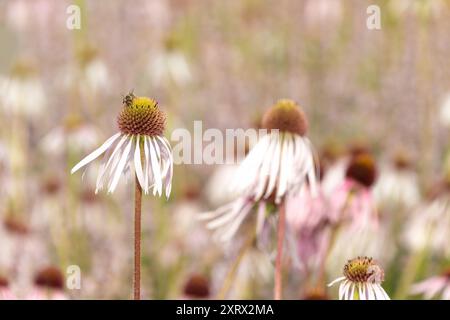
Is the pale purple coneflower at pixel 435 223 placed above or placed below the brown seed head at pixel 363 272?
below

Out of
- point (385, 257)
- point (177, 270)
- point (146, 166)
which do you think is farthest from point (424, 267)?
point (146, 166)

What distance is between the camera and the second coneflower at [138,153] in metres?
0.68

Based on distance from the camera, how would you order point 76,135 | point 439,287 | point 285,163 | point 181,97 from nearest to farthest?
point 285,163, point 439,287, point 76,135, point 181,97

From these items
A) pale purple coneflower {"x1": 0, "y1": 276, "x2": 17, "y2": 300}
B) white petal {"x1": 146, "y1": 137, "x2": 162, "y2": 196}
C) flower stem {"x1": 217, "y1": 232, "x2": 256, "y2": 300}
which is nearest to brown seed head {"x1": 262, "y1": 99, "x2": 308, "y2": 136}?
flower stem {"x1": 217, "y1": 232, "x2": 256, "y2": 300}

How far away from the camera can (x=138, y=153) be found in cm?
69

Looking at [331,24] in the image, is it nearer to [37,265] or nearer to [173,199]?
[173,199]

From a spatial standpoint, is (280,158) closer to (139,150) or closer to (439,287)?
(139,150)

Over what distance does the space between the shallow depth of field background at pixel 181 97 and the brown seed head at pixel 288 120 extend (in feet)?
1.89

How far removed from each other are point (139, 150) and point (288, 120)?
27 centimetres


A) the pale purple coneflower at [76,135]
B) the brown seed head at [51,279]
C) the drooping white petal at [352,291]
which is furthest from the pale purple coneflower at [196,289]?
the pale purple coneflower at [76,135]

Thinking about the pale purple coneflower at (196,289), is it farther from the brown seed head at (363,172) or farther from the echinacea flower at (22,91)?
the echinacea flower at (22,91)

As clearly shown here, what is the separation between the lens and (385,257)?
1.78m

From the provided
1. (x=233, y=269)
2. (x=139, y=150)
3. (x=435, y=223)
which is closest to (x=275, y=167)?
(x=233, y=269)

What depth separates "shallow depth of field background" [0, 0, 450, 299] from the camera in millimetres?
1899
